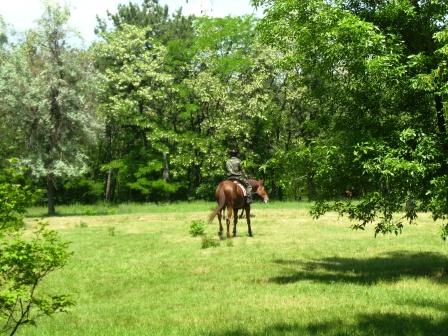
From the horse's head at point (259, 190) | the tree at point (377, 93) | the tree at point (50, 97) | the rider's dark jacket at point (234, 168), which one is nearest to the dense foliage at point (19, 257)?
the tree at point (377, 93)

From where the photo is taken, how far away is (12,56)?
3844 centimetres

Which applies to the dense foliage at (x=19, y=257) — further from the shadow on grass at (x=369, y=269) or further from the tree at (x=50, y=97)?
the tree at (x=50, y=97)

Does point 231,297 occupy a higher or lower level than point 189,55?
lower

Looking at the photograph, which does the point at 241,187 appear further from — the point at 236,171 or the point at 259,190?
the point at 259,190

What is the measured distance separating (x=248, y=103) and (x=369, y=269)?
36.7 m

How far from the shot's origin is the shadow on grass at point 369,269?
1444 cm

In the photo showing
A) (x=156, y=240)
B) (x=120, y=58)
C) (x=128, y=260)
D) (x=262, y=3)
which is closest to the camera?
(x=262, y=3)

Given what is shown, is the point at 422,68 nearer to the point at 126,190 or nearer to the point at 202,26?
the point at 202,26

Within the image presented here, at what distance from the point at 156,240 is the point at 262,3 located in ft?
37.8

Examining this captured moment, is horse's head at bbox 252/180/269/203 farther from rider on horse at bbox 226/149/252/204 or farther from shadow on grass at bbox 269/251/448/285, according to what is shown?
shadow on grass at bbox 269/251/448/285

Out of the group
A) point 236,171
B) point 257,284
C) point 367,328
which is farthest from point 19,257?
point 236,171

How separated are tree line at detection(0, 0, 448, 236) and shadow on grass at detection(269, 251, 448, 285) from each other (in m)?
1.29

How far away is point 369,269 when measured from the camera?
52.3ft

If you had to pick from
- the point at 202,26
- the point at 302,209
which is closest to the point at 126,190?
the point at 202,26
